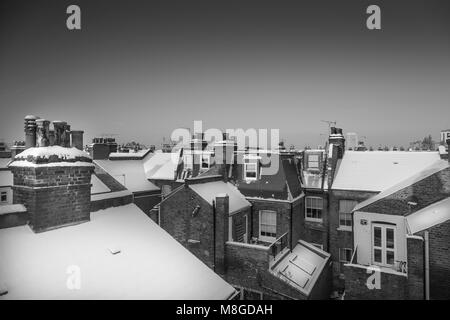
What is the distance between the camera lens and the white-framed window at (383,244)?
14.6 m

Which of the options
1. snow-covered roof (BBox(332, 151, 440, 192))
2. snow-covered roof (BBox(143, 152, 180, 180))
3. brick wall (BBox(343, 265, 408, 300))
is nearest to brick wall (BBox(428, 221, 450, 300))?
brick wall (BBox(343, 265, 408, 300))

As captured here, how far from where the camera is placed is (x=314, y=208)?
1973 cm

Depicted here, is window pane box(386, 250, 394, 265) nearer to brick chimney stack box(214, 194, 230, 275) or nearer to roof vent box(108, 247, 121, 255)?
brick chimney stack box(214, 194, 230, 275)

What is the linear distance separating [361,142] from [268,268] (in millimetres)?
21349

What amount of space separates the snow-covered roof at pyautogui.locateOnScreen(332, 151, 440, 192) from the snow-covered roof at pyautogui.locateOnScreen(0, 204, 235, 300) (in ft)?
50.2

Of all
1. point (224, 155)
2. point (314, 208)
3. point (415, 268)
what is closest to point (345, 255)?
point (314, 208)

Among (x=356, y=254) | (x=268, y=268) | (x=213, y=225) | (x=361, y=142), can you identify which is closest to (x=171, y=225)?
(x=213, y=225)

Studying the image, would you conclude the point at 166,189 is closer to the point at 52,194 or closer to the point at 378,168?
the point at 378,168

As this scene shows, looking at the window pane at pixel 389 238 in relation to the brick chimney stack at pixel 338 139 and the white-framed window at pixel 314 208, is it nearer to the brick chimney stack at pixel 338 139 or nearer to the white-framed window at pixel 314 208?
the white-framed window at pixel 314 208

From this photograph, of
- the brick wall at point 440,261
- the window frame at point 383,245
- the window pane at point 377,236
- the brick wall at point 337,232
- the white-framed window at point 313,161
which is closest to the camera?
the brick wall at point 440,261

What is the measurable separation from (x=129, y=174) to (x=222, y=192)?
12031 mm

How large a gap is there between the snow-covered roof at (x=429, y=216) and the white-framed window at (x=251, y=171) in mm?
8935

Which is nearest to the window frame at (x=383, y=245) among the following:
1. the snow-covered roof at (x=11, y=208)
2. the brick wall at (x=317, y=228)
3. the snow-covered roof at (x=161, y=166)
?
the brick wall at (x=317, y=228)
